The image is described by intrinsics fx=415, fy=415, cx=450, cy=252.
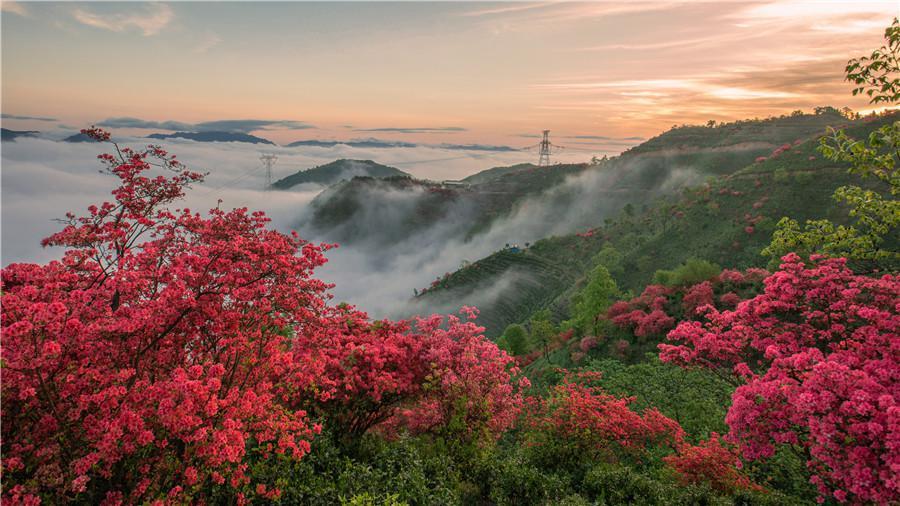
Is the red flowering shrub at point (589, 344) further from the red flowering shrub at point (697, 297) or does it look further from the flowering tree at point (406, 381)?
the flowering tree at point (406, 381)

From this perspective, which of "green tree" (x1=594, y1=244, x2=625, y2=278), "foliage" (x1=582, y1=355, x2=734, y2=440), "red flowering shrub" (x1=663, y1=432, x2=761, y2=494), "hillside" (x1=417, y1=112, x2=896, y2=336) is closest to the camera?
"red flowering shrub" (x1=663, y1=432, x2=761, y2=494)

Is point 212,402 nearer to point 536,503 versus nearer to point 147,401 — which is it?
point 147,401

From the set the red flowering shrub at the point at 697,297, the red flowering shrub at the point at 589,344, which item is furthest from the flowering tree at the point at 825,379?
the red flowering shrub at the point at 589,344

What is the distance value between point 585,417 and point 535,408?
4.84m

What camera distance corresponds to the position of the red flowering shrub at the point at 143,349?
6.14 metres

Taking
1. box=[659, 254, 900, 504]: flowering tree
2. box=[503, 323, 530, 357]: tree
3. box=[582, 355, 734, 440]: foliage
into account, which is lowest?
box=[503, 323, 530, 357]: tree

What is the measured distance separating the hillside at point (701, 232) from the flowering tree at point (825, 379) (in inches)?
1276

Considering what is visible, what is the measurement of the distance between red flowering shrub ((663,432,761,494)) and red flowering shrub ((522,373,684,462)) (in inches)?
80.4

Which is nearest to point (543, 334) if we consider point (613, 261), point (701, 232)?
point (613, 261)

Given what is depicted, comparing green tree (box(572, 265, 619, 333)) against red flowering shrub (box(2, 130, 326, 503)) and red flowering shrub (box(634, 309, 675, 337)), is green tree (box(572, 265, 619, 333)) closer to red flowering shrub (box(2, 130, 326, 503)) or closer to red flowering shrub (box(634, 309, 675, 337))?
red flowering shrub (box(634, 309, 675, 337))

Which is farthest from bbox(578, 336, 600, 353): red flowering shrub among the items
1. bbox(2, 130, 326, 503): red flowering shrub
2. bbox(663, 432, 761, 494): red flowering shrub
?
bbox(2, 130, 326, 503): red flowering shrub

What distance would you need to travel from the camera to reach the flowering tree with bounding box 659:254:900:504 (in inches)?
278

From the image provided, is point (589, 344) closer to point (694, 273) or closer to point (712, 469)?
point (694, 273)

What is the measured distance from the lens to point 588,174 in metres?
148
